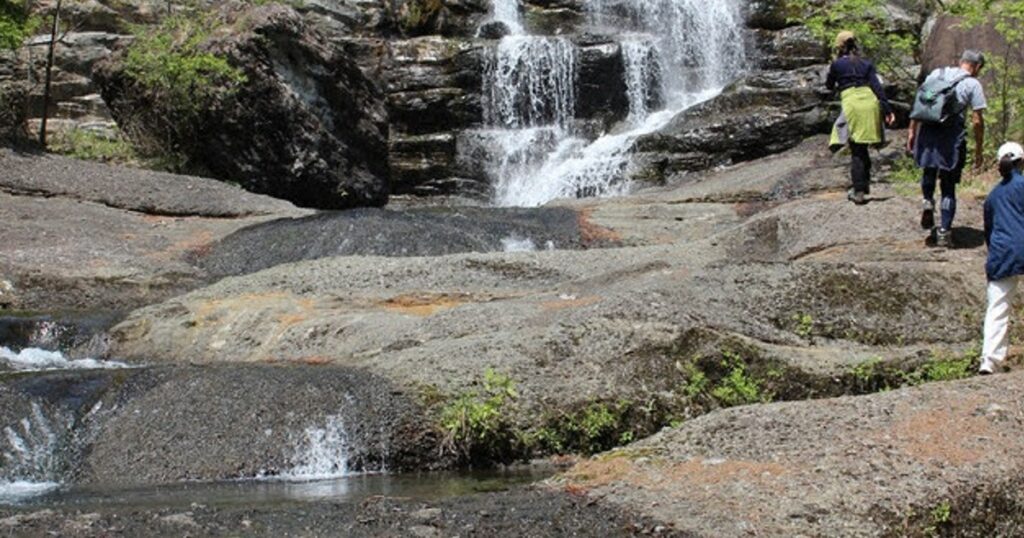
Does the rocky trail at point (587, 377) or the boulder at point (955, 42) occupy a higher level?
the boulder at point (955, 42)

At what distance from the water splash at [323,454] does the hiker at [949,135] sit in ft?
22.5

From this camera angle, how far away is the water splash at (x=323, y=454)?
28.9 feet

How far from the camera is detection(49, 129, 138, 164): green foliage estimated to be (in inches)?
936

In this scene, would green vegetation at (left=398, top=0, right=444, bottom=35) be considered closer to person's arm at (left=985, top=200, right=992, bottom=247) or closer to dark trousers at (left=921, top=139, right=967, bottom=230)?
dark trousers at (left=921, top=139, right=967, bottom=230)

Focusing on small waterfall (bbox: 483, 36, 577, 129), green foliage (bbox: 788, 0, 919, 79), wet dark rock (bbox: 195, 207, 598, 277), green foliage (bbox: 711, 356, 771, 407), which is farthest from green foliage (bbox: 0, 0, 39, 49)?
green foliage (bbox: 711, 356, 771, 407)

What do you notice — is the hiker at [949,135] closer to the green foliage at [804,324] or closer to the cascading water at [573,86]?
the green foliage at [804,324]

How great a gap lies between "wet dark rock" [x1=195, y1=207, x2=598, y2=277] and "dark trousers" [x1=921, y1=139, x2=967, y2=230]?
259 inches

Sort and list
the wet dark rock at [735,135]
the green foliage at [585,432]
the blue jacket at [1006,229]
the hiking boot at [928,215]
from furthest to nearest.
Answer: the wet dark rock at [735,135], the hiking boot at [928,215], the green foliage at [585,432], the blue jacket at [1006,229]

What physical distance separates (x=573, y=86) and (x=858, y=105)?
14041mm

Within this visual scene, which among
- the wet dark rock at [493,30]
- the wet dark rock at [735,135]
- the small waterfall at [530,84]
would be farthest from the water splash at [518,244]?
the wet dark rock at [493,30]

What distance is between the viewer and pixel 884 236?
42.4ft

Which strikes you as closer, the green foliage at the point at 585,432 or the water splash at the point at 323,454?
the water splash at the point at 323,454

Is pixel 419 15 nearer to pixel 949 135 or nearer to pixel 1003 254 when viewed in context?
pixel 949 135

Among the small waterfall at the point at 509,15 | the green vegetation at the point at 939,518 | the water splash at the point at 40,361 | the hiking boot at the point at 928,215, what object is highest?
the small waterfall at the point at 509,15
